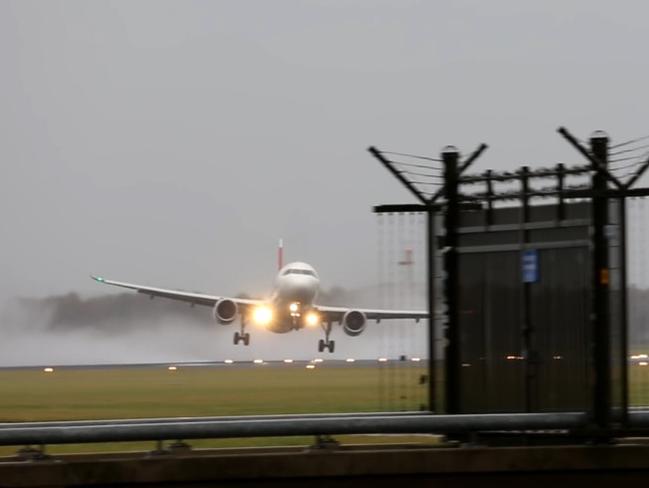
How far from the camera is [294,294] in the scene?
57.3 metres

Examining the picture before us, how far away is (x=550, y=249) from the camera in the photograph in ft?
37.4

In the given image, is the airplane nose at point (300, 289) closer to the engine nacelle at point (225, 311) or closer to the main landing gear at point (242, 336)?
the engine nacelle at point (225, 311)

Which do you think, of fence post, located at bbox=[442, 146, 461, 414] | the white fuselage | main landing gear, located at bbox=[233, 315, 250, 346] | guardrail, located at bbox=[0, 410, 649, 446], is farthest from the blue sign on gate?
main landing gear, located at bbox=[233, 315, 250, 346]

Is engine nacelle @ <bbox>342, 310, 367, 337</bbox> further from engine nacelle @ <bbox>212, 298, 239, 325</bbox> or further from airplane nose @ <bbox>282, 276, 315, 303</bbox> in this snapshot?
engine nacelle @ <bbox>212, 298, 239, 325</bbox>

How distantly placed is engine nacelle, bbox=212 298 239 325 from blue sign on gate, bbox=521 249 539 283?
4808cm

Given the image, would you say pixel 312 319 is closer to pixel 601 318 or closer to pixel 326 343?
pixel 326 343

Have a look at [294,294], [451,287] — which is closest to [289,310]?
[294,294]

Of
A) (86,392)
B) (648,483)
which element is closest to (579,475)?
(648,483)

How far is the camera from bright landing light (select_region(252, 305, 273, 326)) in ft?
197

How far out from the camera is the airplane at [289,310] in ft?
189

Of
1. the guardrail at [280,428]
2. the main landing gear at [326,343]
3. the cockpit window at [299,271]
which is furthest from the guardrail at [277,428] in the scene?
the main landing gear at [326,343]

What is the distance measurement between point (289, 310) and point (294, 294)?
1325mm

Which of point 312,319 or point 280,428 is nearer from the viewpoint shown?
point 280,428

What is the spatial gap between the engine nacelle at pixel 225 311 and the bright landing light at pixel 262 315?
4.26ft
